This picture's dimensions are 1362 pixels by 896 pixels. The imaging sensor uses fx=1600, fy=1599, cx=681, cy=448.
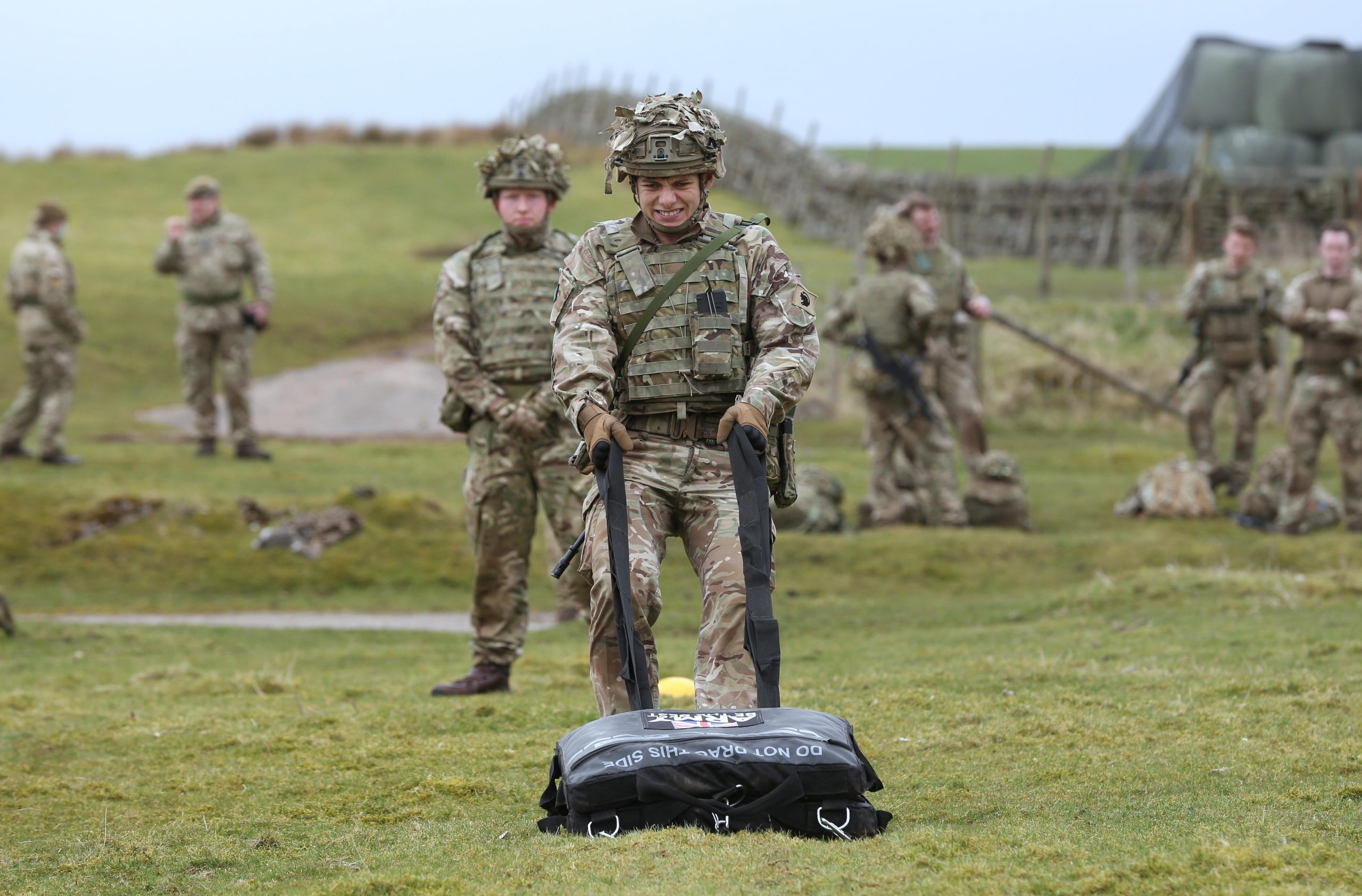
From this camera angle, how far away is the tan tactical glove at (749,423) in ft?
17.9

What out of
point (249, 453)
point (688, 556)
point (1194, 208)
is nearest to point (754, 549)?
point (688, 556)

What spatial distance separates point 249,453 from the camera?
18094 mm

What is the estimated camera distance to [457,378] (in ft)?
27.6

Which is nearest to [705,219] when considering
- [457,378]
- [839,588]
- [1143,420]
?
[457,378]

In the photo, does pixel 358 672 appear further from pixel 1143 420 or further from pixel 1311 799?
pixel 1143 420

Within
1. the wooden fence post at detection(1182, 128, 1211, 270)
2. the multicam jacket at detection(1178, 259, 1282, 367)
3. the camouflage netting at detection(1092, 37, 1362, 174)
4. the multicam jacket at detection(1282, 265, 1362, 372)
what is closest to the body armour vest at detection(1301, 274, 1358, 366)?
the multicam jacket at detection(1282, 265, 1362, 372)

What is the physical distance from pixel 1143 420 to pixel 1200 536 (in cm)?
827

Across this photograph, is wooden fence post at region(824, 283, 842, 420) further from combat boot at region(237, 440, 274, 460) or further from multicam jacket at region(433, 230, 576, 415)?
multicam jacket at region(433, 230, 576, 415)

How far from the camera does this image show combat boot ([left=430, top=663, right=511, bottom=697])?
8523 millimetres

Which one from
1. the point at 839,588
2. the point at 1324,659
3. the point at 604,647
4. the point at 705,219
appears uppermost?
the point at 705,219

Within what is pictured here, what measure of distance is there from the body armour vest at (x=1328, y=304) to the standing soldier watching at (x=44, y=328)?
12.5m

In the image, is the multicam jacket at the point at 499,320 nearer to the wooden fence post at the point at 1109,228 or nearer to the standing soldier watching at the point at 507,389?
the standing soldier watching at the point at 507,389

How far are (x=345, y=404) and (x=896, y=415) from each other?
10974 millimetres

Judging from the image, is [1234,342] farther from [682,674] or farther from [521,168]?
[521,168]
